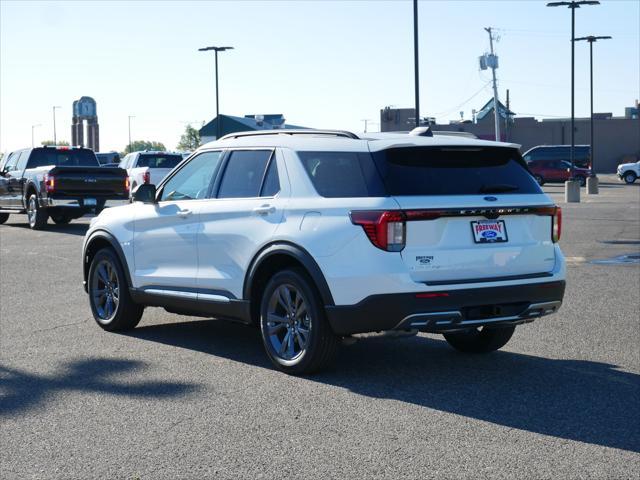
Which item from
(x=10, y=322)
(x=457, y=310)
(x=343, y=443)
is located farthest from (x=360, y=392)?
(x=10, y=322)

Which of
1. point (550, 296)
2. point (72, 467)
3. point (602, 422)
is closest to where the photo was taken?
point (72, 467)

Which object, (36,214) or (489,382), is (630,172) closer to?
(36,214)

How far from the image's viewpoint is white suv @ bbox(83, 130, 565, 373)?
7312 mm

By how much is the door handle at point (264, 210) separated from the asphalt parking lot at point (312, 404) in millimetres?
1216

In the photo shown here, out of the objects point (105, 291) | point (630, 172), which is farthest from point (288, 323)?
point (630, 172)

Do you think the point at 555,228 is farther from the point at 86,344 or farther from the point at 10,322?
the point at 10,322

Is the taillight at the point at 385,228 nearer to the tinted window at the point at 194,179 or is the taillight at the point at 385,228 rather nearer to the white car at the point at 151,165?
the tinted window at the point at 194,179

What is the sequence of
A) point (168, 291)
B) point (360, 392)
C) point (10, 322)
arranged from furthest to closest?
point (10, 322), point (168, 291), point (360, 392)

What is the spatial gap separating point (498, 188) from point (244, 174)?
83.8 inches

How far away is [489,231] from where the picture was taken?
7609mm

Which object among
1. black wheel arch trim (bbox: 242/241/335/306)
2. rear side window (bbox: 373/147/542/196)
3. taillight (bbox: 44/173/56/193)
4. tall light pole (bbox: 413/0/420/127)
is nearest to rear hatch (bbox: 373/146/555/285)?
rear side window (bbox: 373/147/542/196)

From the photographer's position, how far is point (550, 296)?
26.0 feet

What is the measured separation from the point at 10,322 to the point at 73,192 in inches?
574

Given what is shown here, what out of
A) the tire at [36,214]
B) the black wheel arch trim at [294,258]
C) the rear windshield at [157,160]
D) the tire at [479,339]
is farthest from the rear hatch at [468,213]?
the rear windshield at [157,160]
